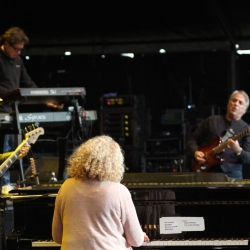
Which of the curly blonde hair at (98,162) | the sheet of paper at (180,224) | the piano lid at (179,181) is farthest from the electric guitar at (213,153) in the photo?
the curly blonde hair at (98,162)

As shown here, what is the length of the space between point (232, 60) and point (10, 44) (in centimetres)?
414

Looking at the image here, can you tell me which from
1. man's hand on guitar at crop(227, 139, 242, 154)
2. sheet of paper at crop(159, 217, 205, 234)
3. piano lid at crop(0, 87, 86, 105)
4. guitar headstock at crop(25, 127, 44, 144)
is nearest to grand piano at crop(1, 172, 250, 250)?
sheet of paper at crop(159, 217, 205, 234)

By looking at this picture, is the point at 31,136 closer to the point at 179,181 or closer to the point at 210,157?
the point at 179,181

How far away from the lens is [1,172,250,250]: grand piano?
382cm

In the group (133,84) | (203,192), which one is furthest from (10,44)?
(133,84)

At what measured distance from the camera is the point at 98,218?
10.3ft

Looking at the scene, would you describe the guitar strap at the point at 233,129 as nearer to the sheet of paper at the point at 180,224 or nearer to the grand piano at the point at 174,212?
the grand piano at the point at 174,212

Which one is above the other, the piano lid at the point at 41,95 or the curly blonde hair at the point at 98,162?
the piano lid at the point at 41,95

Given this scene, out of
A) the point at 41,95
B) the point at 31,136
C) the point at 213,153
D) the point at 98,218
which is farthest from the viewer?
the point at 213,153

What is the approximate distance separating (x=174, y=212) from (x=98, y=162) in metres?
0.89

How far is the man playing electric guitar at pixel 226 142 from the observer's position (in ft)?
19.1

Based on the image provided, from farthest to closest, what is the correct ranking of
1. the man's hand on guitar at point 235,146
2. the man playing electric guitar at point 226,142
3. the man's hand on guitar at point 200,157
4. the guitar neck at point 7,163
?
the man's hand on guitar at point 200,157, the man playing electric guitar at point 226,142, the man's hand on guitar at point 235,146, the guitar neck at point 7,163

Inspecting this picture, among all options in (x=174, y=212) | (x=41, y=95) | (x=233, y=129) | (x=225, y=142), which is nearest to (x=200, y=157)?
(x=225, y=142)

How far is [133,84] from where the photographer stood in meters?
10.9
